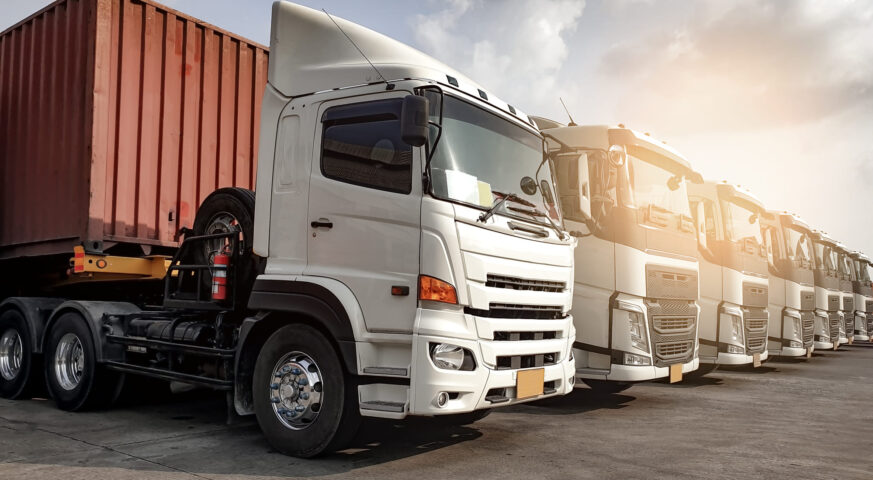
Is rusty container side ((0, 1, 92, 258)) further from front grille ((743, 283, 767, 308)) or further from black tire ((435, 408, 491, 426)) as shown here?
front grille ((743, 283, 767, 308))

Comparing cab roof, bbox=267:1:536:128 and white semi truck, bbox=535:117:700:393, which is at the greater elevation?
cab roof, bbox=267:1:536:128

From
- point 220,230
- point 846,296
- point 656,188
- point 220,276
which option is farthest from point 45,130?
point 846,296

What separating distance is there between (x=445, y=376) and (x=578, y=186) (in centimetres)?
318

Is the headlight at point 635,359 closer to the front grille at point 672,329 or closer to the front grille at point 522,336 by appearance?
the front grille at point 672,329

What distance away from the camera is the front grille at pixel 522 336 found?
16.0 ft

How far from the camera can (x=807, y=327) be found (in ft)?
43.6

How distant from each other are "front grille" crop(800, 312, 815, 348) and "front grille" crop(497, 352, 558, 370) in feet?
31.2

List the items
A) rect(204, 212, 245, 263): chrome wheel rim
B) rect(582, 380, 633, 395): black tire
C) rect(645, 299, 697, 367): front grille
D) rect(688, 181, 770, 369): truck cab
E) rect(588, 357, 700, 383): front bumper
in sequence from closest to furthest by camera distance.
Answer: rect(204, 212, 245, 263): chrome wheel rim → rect(588, 357, 700, 383): front bumper → rect(645, 299, 697, 367): front grille → rect(582, 380, 633, 395): black tire → rect(688, 181, 770, 369): truck cab

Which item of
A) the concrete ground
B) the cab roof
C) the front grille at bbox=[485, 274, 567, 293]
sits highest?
the cab roof

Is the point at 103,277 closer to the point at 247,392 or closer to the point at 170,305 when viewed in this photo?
the point at 170,305

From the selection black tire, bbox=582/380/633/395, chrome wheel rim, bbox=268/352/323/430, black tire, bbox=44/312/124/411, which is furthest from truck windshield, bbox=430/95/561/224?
black tire, bbox=44/312/124/411

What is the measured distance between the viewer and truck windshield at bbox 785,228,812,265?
1332 centimetres

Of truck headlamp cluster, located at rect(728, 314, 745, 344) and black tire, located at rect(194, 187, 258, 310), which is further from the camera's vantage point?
truck headlamp cluster, located at rect(728, 314, 745, 344)

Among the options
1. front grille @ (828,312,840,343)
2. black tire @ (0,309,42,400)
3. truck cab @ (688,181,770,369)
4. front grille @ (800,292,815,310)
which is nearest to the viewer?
black tire @ (0,309,42,400)
